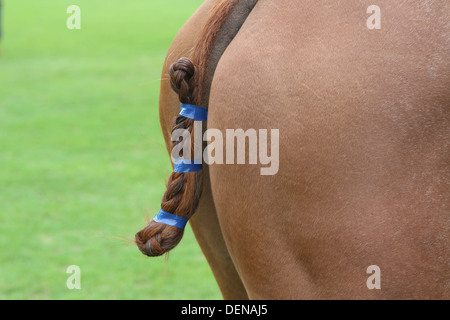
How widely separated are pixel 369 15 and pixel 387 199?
1.18 feet

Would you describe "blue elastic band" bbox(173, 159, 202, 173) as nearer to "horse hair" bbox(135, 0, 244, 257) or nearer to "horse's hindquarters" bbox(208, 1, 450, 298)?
"horse hair" bbox(135, 0, 244, 257)

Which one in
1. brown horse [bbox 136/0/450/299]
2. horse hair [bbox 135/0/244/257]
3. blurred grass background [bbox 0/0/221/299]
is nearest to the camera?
brown horse [bbox 136/0/450/299]

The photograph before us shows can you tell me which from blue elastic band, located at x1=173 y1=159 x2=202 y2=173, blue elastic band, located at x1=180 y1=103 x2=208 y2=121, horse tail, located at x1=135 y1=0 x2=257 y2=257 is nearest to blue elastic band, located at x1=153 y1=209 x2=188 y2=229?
horse tail, located at x1=135 y1=0 x2=257 y2=257

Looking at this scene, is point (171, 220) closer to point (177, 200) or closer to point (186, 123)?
point (177, 200)

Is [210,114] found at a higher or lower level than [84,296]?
higher

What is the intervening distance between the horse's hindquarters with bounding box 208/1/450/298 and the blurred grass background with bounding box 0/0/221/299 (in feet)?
1.38

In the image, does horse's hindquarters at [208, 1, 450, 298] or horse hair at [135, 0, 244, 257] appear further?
horse hair at [135, 0, 244, 257]

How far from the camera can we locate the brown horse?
108 centimetres

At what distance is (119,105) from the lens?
7.89 meters

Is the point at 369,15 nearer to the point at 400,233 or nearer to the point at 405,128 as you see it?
the point at 405,128

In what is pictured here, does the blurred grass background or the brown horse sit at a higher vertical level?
the brown horse

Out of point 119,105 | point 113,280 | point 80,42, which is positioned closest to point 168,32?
point 80,42

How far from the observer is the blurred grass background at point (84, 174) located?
12.0ft
